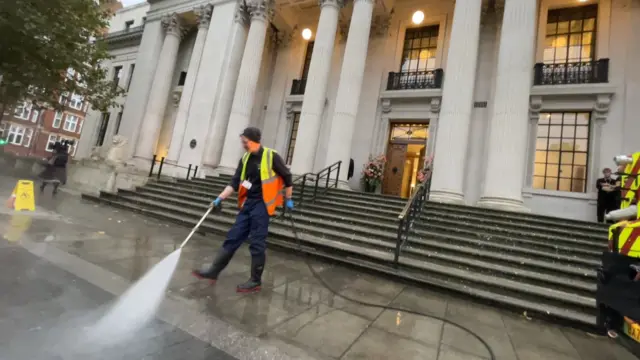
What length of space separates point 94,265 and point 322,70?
1070cm

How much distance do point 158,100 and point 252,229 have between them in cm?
1712

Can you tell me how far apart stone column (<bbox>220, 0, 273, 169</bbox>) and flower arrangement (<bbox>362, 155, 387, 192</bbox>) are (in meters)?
5.74

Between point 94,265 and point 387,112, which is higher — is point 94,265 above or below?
below

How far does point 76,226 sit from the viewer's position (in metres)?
6.04

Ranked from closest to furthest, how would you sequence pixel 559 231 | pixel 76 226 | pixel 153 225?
pixel 76 226 → pixel 559 231 → pixel 153 225

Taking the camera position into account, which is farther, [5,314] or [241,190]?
[241,190]

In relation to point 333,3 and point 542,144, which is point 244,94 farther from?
point 542,144

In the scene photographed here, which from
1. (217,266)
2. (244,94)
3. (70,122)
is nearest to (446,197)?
(217,266)

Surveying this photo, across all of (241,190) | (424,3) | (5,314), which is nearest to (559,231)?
(241,190)

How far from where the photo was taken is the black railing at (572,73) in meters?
10.9

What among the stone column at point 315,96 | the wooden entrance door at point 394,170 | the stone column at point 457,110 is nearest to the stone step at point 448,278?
the stone column at point 457,110

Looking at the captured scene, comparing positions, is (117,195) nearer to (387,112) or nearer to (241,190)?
(241,190)

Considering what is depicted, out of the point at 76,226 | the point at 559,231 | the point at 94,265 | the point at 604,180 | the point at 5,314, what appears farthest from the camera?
the point at 604,180

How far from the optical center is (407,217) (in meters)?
6.15
